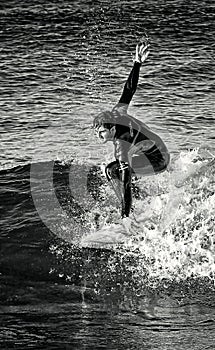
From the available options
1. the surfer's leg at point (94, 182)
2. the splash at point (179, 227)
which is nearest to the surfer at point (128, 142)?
the splash at point (179, 227)

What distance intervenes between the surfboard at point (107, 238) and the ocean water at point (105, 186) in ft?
0.43

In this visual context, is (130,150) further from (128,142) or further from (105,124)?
(105,124)

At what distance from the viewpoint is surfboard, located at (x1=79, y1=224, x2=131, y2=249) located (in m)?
11.2

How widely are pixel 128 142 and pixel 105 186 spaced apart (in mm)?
2715

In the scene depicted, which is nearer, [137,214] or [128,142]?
[128,142]

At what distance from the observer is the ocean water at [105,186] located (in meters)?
9.19

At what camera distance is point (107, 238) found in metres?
11.3

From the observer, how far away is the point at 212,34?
20359 mm

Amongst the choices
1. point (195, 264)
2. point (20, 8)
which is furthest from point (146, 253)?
point (20, 8)

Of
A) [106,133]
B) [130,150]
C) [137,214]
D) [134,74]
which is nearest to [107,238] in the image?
[137,214]

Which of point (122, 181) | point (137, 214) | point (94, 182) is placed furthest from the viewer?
point (94, 182)

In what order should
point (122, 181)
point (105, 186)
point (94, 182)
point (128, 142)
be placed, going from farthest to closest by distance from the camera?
point (94, 182), point (105, 186), point (122, 181), point (128, 142)

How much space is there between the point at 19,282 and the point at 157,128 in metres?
6.91

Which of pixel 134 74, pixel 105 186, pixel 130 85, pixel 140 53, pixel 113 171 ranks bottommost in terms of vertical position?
pixel 105 186
